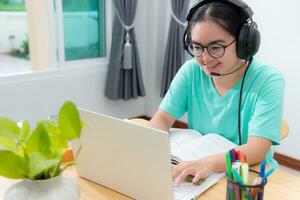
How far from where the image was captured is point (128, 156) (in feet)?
2.69

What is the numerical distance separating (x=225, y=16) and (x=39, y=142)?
81cm

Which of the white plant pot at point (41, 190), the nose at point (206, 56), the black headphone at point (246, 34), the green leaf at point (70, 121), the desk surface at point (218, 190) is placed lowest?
the desk surface at point (218, 190)

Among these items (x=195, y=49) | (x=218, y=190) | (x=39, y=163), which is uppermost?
(x=195, y=49)

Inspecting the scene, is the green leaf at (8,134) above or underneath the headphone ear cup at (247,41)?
underneath

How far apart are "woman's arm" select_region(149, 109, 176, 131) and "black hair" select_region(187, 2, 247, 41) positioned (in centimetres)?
42

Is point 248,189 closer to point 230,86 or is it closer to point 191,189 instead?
point 191,189

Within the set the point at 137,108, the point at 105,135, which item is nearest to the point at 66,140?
the point at 105,135

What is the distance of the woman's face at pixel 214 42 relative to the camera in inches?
45.1

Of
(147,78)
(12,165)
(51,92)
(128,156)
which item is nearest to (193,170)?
(128,156)

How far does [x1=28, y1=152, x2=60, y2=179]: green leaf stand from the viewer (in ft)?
1.83

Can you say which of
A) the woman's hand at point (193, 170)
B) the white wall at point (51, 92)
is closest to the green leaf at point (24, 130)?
the woman's hand at point (193, 170)

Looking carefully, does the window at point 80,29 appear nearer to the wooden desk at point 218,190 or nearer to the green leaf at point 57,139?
the wooden desk at point 218,190

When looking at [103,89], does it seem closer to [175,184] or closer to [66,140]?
[175,184]

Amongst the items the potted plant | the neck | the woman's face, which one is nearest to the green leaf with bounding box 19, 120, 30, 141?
the potted plant
